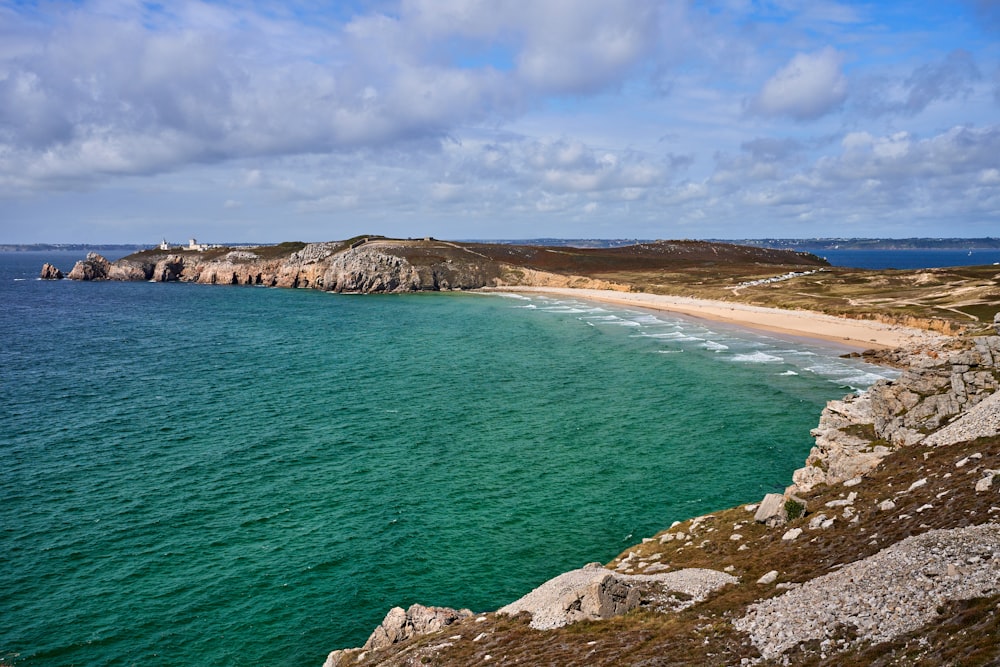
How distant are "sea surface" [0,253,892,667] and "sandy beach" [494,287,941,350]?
320 inches

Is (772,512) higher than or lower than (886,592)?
lower

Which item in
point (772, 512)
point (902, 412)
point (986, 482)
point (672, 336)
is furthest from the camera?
point (672, 336)

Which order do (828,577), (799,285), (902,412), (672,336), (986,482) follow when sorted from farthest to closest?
(799,285) → (672,336) → (902,412) → (986,482) → (828,577)

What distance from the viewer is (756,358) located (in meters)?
79.0

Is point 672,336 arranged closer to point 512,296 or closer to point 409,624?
point 512,296

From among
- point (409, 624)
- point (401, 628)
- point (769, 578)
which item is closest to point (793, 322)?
point (769, 578)

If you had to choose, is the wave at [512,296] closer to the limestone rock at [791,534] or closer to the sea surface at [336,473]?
the sea surface at [336,473]

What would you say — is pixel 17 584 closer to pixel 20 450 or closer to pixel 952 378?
pixel 20 450

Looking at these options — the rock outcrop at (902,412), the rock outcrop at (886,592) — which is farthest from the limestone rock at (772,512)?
the rock outcrop at (886,592)

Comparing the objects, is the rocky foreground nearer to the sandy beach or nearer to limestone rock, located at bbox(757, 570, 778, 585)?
limestone rock, located at bbox(757, 570, 778, 585)

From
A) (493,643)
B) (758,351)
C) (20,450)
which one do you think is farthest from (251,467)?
(758,351)

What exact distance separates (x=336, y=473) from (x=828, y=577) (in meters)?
32.7

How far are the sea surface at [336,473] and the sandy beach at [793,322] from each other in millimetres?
8124

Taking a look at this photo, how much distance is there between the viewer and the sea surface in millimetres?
28031
